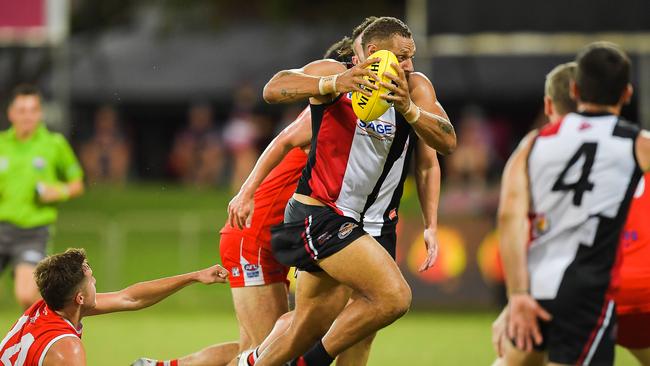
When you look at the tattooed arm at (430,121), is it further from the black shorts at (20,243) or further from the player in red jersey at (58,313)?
the black shorts at (20,243)

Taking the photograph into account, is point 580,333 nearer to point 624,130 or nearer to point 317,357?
point 624,130

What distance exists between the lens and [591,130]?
5379 mm

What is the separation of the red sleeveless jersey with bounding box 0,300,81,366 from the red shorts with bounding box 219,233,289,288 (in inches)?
49.6

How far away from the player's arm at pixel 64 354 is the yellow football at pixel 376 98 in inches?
74.0

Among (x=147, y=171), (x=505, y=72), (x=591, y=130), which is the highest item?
(x=591, y=130)


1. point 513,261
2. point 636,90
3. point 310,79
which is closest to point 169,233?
point 636,90

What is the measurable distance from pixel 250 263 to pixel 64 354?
1.53 m

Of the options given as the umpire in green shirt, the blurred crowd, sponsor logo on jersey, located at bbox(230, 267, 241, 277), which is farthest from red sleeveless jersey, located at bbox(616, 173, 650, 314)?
the blurred crowd

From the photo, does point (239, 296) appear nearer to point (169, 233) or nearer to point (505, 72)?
point (169, 233)

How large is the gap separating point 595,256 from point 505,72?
17.0 meters

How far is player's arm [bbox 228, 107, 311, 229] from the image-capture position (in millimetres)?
6770

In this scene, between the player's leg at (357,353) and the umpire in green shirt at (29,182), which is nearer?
the player's leg at (357,353)

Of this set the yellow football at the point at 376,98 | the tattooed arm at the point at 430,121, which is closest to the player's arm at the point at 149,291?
the yellow football at the point at 376,98

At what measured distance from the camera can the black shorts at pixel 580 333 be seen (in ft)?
17.5
